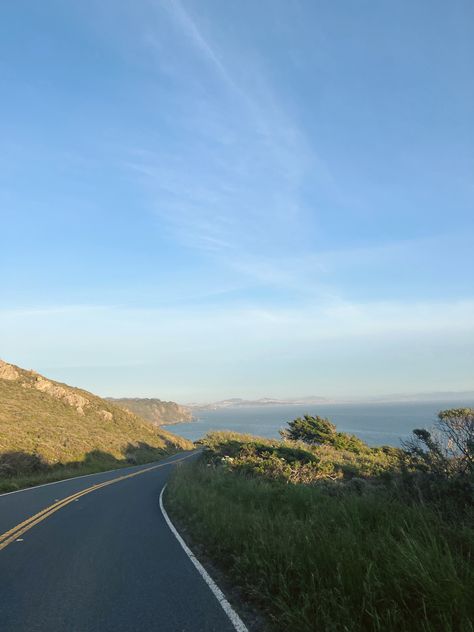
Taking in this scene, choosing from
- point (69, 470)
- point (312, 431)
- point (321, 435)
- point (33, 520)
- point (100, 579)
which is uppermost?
point (100, 579)

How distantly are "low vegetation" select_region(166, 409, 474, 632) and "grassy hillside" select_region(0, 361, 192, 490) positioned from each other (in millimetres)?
15997

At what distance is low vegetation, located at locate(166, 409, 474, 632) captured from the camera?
423 cm

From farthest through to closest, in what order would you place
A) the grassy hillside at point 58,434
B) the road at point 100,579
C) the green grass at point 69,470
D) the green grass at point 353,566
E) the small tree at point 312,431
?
the small tree at point 312,431, the grassy hillside at point 58,434, the green grass at point 69,470, the road at point 100,579, the green grass at point 353,566

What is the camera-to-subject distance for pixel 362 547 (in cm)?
568

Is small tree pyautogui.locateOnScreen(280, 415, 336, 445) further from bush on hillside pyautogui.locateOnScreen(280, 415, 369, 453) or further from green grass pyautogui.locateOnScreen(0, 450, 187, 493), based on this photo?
green grass pyautogui.locateOnScreen(0, 450, 187, 493)

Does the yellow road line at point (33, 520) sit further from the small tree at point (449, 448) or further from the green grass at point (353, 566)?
the small tree at point (449, 448)

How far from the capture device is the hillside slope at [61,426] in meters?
33.6

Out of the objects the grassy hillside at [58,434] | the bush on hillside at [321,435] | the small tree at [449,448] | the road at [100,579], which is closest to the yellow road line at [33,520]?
the road at [100,579]

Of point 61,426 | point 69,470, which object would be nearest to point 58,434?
point 61,426

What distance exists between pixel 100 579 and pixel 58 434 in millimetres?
36674

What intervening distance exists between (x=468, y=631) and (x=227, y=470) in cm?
1603

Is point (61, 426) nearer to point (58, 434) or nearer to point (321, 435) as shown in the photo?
point (58, 434)

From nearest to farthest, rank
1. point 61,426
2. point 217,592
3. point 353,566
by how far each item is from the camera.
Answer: point 353,566
point 217,592
point 61,426

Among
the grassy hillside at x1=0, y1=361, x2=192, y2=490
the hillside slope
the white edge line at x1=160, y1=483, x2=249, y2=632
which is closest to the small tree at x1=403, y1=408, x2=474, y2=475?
the white edge line at x1=160, y1=483, x2=249, y2=632
